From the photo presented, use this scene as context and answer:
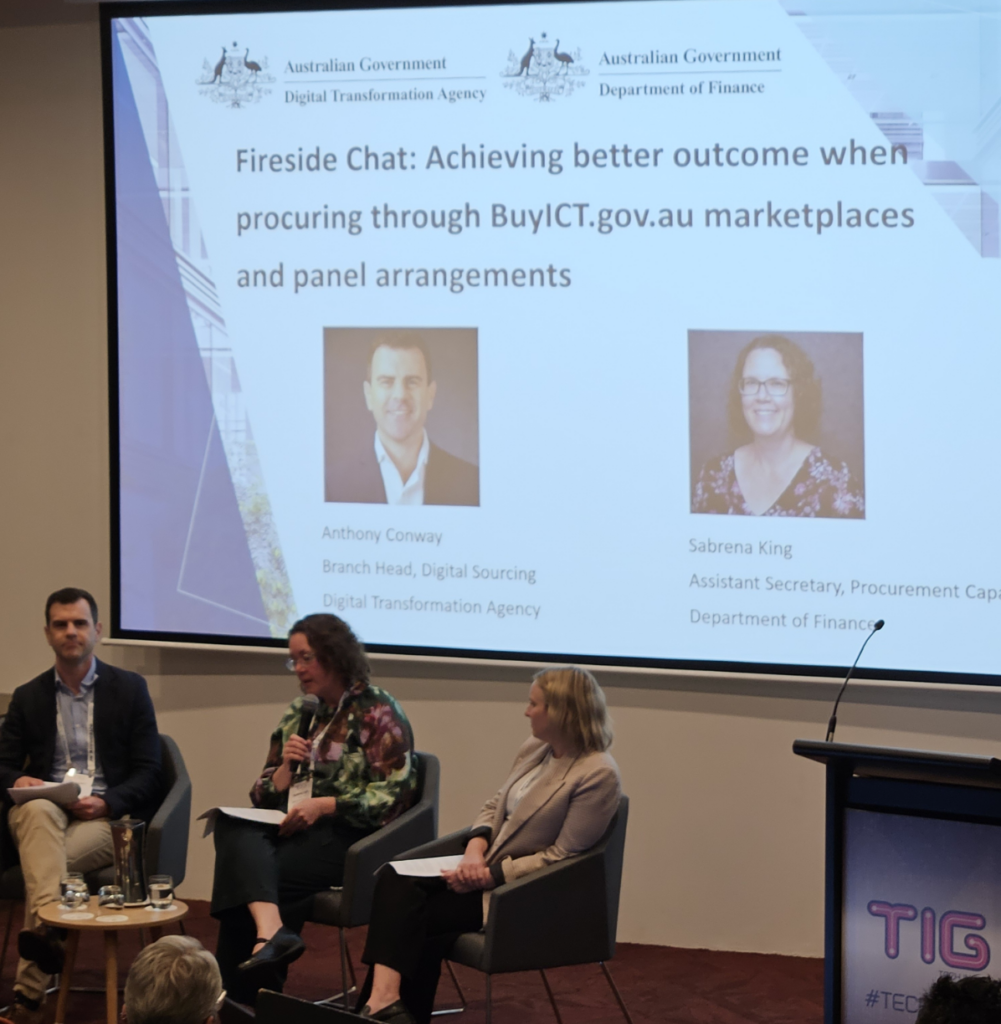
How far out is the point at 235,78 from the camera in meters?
4.90

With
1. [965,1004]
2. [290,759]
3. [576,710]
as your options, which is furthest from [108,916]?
[965,1004]

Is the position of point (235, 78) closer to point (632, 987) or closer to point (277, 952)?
Result: point (277, 952)

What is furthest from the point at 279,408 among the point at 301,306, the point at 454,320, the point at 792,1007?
the point at 792,1007

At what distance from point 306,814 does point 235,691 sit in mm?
1319

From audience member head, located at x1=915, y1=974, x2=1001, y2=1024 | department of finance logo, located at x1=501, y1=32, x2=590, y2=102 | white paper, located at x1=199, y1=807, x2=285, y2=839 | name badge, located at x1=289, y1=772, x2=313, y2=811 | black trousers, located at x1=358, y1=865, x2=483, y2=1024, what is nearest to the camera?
audience member head, located at x1=915, y1=974, x2=1001, y2=1024

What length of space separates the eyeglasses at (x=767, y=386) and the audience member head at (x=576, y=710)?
1267 millimetres

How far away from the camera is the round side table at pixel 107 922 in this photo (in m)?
3.45

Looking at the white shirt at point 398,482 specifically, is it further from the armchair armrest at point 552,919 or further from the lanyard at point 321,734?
the armchair armrest at point 552,919

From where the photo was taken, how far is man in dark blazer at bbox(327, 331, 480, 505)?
4.78 meters

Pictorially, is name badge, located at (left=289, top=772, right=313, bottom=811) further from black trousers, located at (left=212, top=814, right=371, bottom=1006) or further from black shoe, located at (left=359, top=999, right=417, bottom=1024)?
black shoe, located at (left=359, top=999, right=417, bottom=1024)

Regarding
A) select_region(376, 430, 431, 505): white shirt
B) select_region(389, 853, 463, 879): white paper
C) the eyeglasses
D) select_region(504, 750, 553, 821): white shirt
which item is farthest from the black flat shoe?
the eyeglasses

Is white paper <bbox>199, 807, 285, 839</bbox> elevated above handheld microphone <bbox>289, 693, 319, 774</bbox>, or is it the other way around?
handheld microphone <bbox>289, 693, 319, 774</bbox>

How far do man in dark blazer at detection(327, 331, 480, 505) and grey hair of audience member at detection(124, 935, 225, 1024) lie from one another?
8.92ft

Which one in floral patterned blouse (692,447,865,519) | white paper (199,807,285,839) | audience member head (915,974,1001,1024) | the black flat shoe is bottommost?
the black flat shoe
